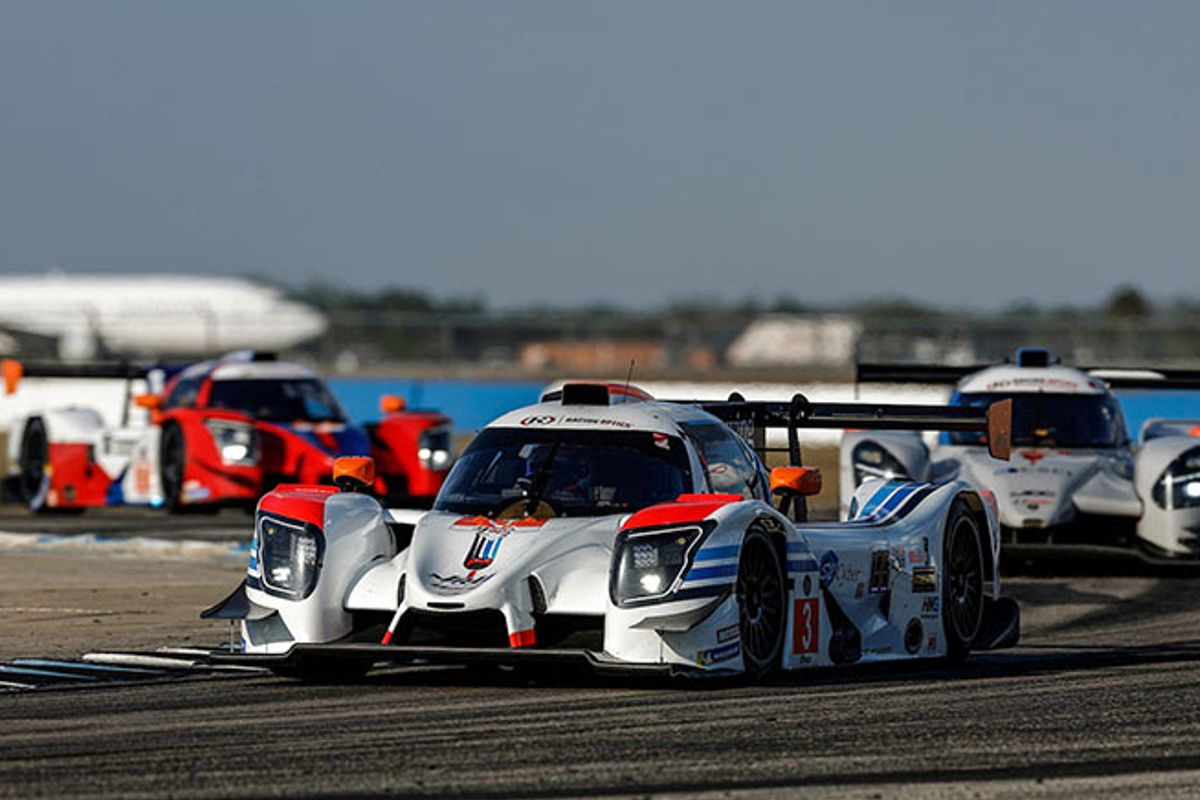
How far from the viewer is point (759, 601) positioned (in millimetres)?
10484

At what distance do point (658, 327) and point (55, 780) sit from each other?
47329mm

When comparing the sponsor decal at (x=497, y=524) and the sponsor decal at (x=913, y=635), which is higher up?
the sponsor decal at (x=497, y=524)

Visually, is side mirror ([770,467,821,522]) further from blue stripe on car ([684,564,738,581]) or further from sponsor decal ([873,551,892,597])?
blue stripe on car ([684,564,738,581])

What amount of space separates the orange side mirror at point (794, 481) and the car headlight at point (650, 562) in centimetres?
103

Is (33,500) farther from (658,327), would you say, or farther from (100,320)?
(100,320)

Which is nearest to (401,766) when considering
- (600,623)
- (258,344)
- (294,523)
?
(600,623)

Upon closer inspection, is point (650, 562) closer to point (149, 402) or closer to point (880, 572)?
point (880, 572)

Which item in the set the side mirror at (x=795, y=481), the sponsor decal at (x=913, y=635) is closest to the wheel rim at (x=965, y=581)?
the sponsor decal at (x=913, y=635)

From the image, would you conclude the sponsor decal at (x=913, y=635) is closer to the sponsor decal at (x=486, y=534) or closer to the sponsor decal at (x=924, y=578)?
the sponsor decal at (x=924, y=578)

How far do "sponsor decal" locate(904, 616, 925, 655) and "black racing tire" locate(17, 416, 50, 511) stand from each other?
49.5ft

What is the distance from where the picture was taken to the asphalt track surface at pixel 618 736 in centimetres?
745

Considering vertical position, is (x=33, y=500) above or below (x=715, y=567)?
below

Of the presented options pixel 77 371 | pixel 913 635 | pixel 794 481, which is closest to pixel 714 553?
pixel 794 481

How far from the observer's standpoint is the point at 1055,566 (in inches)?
754
